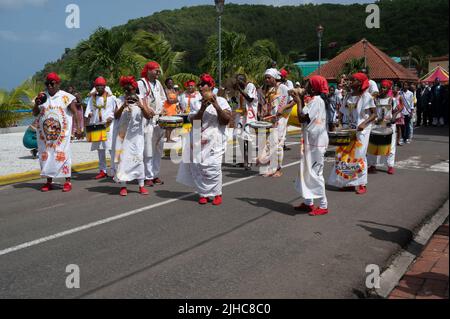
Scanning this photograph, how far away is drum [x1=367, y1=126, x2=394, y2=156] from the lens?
10.6m

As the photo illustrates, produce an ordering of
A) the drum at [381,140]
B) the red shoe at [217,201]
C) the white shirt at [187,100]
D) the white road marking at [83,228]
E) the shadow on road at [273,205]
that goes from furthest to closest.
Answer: the white shirt at [187,100] < the drum at [381,140] < the red shoe at [217,201] < the shadow on road at [273,205] < the white road marking at [83,228]

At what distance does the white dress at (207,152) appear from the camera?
8.09m

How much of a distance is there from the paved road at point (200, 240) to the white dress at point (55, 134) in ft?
1.61

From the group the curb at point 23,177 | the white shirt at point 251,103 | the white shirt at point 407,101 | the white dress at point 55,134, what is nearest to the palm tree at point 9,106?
the curb at point 23,177

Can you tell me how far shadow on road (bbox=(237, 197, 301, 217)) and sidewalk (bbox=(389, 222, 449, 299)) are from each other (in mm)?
2117

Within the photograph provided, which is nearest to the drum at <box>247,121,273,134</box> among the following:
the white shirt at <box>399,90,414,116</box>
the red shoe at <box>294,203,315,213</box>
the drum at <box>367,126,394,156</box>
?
the drum at <box>367,126,394,156</box>

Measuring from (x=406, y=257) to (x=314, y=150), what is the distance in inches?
82.6

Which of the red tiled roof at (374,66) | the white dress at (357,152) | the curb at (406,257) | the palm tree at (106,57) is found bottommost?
the curb at (406,257)

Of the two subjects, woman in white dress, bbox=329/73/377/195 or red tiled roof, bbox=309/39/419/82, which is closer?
A: woman in white dress, bbox=329/73/377/195

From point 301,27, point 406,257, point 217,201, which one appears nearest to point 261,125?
point 217,201

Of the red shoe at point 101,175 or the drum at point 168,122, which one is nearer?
the drum at point 168,122

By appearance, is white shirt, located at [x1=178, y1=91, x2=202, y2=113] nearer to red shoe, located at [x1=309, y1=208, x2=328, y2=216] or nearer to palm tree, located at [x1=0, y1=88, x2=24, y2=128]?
red shoe, located at [x1=309, y1=208, x2=328, y2=216]

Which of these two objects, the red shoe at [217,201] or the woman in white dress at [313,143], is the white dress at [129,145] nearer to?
the red shoe at [217,201]

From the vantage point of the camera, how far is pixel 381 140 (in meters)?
10.7
